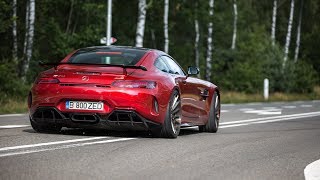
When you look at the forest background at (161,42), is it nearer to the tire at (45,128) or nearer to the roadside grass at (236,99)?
the roadside grass at (236,99)

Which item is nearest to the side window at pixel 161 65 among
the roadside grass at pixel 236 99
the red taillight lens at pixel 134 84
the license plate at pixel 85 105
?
the red taillight lens at pixel 134 84

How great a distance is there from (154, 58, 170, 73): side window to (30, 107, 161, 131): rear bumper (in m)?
1.04

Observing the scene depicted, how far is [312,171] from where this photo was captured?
750 centimetres

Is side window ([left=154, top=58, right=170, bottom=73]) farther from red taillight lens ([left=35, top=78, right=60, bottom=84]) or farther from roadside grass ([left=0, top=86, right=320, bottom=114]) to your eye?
roadside grass ([left=0, top=86, right=320, bottom=114])

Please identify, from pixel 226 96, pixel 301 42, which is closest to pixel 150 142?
pixel 226 96

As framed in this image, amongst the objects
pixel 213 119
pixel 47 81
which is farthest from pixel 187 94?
pixel 47 81

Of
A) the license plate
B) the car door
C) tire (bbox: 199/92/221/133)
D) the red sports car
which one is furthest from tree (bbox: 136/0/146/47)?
the license plate

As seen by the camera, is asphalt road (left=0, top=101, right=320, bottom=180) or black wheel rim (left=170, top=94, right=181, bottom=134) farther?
black wheel rim (left=170, top=94, right=181, bottom=134)

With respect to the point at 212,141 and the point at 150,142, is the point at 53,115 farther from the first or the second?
the point at 212,141

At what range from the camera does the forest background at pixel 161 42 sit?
3120 cm

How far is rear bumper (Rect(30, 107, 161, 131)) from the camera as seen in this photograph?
34.2 feet

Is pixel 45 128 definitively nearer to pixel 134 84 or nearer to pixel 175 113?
pixel 134 84

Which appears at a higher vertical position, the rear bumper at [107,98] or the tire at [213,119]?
the rear bumper at [107,98]

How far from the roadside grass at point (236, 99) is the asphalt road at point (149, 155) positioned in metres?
7.52
